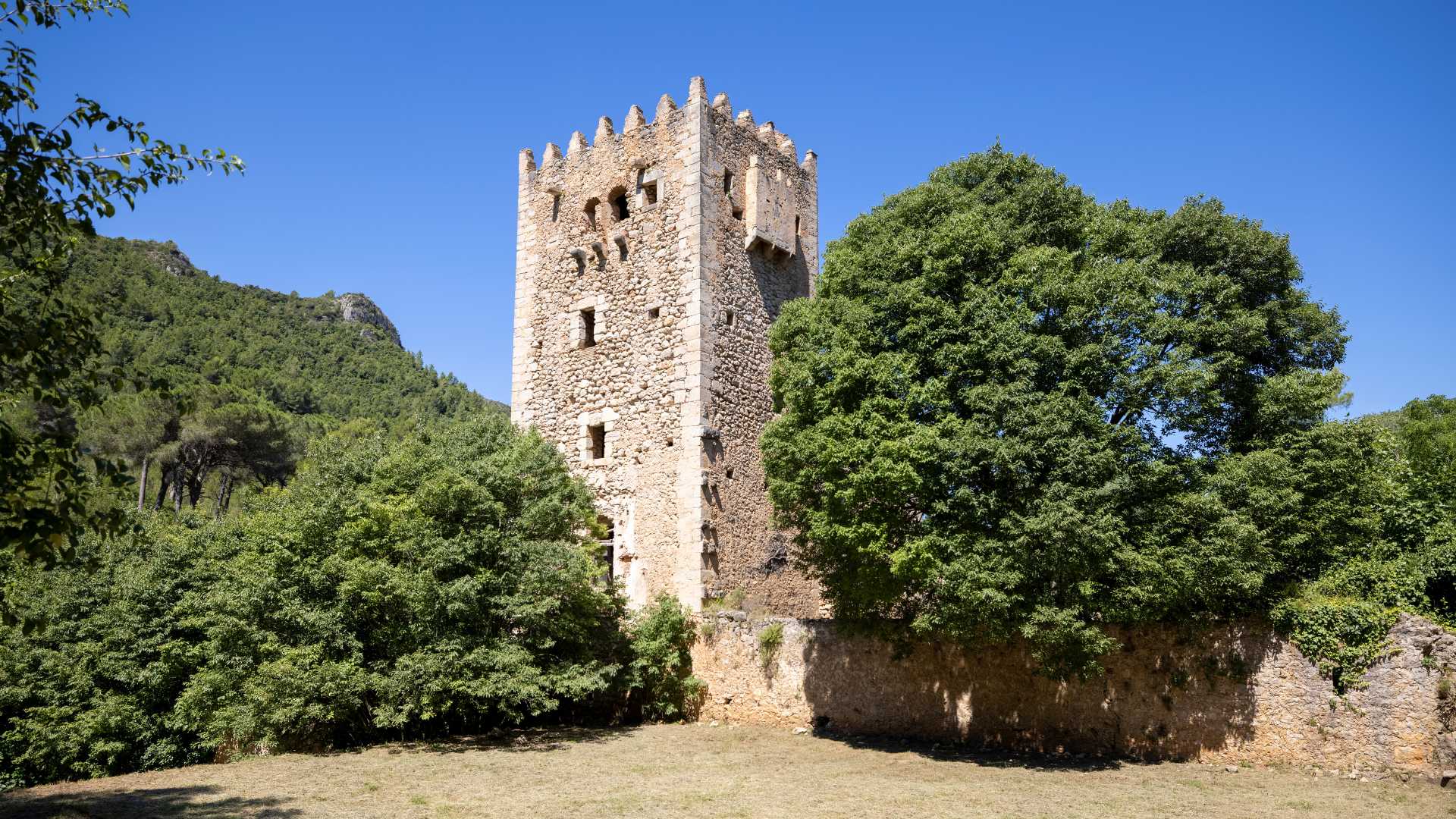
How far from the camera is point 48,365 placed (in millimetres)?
6609

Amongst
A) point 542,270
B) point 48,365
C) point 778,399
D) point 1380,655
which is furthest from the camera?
point 542,270

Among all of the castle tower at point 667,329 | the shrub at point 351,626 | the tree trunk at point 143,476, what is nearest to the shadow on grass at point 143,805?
the shrub at point 351,626

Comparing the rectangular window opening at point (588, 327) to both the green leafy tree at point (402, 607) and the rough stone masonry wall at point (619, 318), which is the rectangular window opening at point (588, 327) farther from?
the green leafy tree at point (402, 607)

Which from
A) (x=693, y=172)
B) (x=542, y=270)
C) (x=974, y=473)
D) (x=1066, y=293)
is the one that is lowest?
Result: (x=974, y=473)

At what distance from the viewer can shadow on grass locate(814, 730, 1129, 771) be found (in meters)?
12.9

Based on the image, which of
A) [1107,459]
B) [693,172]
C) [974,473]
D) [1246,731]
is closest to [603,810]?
[974,473]

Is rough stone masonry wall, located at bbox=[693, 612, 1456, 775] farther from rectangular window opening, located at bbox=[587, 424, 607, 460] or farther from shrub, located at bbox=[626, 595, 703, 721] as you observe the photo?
rectangular window opening, located at bbox=[587, 424, 607, 460]

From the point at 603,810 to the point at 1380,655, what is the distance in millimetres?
9814

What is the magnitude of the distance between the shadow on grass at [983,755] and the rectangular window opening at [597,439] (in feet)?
25.4

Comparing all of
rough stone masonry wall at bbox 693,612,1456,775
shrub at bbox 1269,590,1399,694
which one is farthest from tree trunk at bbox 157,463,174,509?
shrub at bbox 1269,590,1399,694

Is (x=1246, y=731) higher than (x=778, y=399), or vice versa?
(x=778, y=399)

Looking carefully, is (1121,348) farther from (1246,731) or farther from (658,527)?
(658,527)

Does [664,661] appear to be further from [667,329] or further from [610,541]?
[667,329]

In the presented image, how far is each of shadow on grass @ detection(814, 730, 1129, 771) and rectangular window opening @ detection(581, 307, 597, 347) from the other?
9.84 meters
